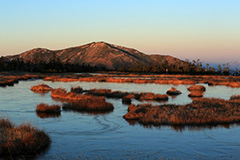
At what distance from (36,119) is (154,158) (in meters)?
11.8

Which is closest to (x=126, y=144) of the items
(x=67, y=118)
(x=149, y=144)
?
(x=149, y=144)

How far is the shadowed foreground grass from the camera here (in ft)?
44.8

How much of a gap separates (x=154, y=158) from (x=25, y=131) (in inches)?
262

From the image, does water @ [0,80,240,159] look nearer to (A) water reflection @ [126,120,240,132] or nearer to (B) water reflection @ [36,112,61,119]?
(A) water reflection @ [126,120,240,132]

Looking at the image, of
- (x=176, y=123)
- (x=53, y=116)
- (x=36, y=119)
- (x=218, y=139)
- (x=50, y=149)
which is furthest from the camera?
(x=53, y=116)

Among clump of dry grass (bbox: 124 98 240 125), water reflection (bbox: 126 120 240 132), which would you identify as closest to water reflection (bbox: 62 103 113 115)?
clump of dry grass (bbox: 124 98 240 125)

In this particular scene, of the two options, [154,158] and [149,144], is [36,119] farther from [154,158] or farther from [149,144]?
[154,158]

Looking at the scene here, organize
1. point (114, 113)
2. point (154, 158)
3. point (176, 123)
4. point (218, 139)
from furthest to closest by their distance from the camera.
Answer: point (114, 113) → point (176, 123) → point (218, 139) → point (154, 158)

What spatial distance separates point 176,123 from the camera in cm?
2061

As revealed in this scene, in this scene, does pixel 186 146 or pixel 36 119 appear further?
pixel 36 119

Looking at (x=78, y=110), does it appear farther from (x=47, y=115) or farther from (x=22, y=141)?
(x=22, y=141)

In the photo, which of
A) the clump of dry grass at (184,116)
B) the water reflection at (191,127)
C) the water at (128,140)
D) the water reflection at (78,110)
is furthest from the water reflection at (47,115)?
the water reflection at (191,127)

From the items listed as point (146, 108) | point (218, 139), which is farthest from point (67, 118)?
point (218, 139)

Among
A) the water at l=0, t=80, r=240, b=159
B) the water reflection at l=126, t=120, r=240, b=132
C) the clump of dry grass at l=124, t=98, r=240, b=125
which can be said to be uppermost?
the clump of dry grass at l=124, t=98, r=240, b=125
